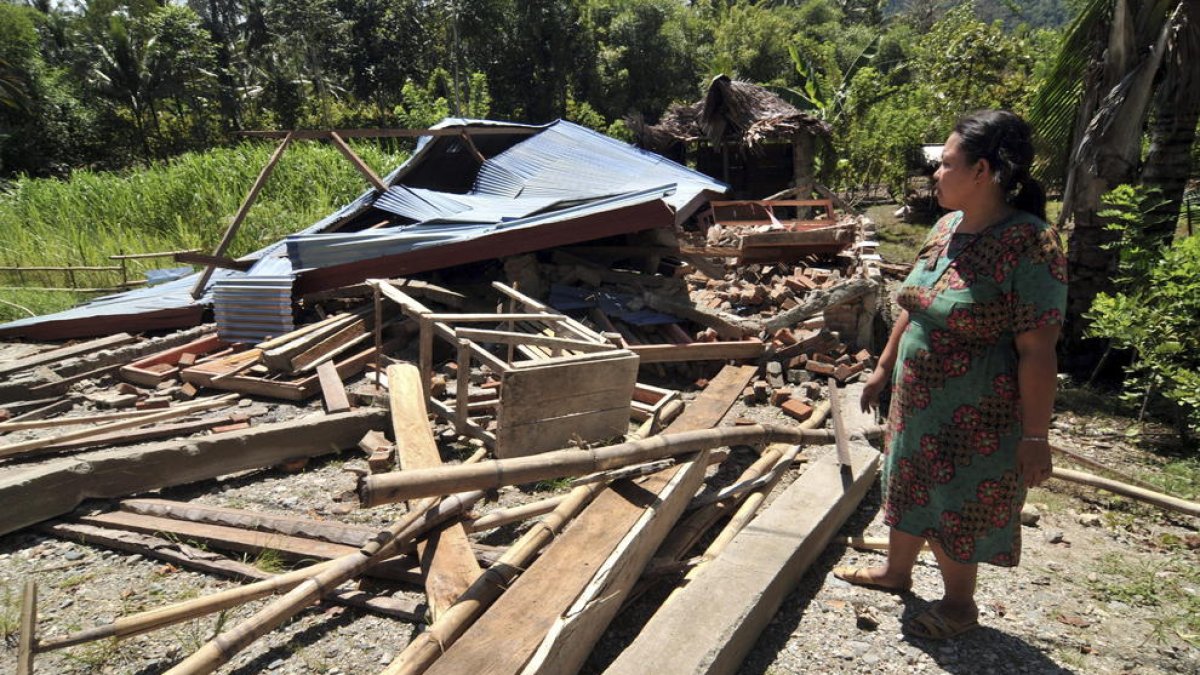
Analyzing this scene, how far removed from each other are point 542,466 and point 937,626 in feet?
5.74

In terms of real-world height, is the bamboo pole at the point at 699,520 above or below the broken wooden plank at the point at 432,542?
below

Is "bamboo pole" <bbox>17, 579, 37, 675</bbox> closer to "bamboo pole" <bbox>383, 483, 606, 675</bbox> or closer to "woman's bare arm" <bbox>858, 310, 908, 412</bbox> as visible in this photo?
"bamboo pole" <bbox>383, 483, 606, 675</bbox>

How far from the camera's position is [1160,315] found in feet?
17.6

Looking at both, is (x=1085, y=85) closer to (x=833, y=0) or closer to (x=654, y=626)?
(x=654, y=626)

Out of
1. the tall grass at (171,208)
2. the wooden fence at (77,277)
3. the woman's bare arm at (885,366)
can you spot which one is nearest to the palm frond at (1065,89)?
the woman's bare arm at (885,366)

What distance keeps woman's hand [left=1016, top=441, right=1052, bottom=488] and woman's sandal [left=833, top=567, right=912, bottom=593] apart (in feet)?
3.39

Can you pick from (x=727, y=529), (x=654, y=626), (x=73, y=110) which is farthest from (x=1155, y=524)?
(x=73, y=110)

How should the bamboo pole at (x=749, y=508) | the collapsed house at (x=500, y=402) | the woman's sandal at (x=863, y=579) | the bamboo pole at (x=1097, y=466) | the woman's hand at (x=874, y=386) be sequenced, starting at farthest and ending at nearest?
the bamboo pole at (x=1097, y=466), the bamboo pole at (x=749, y=508), the woman's sandal at (x=863, y=579), the woman's hand at (x=874, y=386), the collapsed house at (x=500, y=402)

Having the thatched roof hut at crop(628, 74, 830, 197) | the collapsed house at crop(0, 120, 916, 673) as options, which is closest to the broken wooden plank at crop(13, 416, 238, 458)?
the collapsed house at crop(0, 120, 916, 673)

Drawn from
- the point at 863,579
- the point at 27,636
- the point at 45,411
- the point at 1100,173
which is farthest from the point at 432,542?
the point at 1100,173

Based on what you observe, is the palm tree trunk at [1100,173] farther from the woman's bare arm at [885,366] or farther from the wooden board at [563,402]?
the wooden board at [563,402]

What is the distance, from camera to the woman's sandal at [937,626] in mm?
2834

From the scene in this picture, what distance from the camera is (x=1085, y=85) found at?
7.10 meters

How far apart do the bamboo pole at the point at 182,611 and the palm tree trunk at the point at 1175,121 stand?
24.5ft
